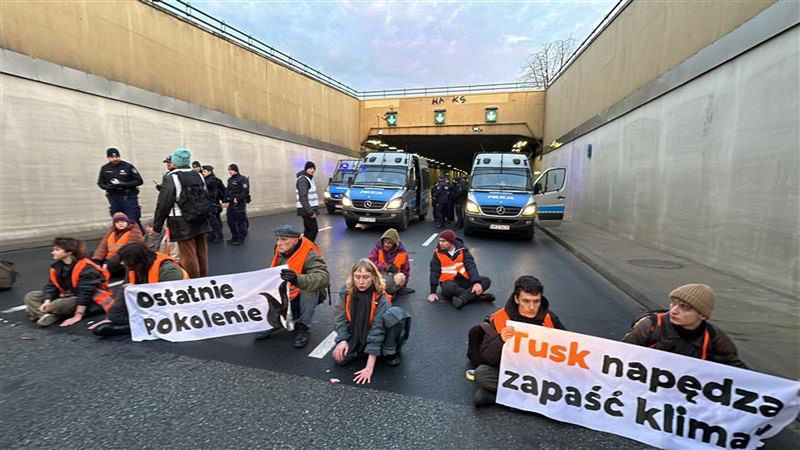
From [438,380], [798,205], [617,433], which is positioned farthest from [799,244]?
[438,380]

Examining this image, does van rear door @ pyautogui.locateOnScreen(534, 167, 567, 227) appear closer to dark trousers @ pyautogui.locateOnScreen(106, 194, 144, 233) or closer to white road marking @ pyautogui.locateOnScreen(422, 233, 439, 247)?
white road marking @ pyautogui.locateOnScreen(422, 233, 439, 247)

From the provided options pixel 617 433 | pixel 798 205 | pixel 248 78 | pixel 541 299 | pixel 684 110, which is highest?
pixel 248 78

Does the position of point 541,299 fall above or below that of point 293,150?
below

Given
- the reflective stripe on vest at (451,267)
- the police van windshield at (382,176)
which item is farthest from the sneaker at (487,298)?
the police van windshield at (382,176)

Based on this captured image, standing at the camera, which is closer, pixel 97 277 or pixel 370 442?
pixel 370 442

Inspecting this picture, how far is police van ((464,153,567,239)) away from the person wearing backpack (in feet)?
23.6

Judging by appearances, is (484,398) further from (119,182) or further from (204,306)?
(119,182)

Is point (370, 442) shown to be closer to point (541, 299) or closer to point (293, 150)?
point (541, 299)

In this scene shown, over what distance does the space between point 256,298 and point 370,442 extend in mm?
2080

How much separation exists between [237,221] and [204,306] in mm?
5814

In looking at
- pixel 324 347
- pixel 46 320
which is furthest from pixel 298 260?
pixel 46 320

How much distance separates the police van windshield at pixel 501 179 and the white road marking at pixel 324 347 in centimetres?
821

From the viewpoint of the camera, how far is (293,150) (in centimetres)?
2075

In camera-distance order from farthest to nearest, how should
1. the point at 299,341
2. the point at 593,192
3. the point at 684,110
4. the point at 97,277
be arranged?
the point at 593,192
the point at 684,110
the point at 97,277
the point at 299,341
